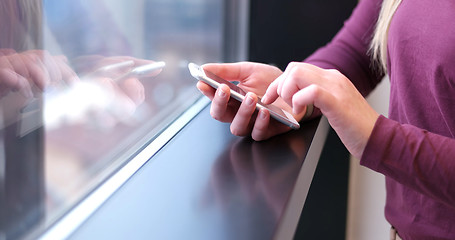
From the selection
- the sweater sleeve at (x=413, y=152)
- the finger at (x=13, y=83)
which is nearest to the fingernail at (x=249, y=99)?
the sweater sleeve at (x=413, y=152)

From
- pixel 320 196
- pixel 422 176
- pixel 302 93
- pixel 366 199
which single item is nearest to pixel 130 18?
pixel 302 93

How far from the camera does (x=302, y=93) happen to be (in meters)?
0.49

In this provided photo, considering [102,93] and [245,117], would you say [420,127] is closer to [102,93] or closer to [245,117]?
[245,117]

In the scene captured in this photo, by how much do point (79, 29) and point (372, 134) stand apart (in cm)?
32

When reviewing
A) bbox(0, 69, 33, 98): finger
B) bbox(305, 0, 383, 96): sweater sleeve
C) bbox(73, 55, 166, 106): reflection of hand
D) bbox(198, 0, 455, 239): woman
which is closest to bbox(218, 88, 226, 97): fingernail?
bbox(198, 0, 455, 239): woman

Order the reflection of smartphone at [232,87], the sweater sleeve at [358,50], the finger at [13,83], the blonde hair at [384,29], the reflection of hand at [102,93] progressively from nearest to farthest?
the finger at [13,83], the reflection of hand at [102,93], the reflection of smartphone at [232,87], the blonde hair at [384,29], the sweater sleeve at [358,50]

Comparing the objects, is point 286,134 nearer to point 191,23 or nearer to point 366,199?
point 191,23

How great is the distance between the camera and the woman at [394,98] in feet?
1.70

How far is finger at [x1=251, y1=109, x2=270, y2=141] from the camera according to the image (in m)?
0.59

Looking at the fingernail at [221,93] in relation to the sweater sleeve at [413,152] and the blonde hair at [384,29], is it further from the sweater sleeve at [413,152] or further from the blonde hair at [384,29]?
the blonde hair at [384,29]

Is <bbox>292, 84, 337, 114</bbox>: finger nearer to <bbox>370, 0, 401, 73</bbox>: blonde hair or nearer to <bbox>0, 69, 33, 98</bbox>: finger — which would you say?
<bbox>0, 69, 33, 98</bbox>: finger

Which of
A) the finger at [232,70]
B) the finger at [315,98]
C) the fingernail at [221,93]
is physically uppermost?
the finger at [315,98]

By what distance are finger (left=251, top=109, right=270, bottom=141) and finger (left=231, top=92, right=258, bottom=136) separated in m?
0.01

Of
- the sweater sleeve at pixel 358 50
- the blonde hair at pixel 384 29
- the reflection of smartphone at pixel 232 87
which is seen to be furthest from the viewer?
the sweater sleeve at pixel 358 50
